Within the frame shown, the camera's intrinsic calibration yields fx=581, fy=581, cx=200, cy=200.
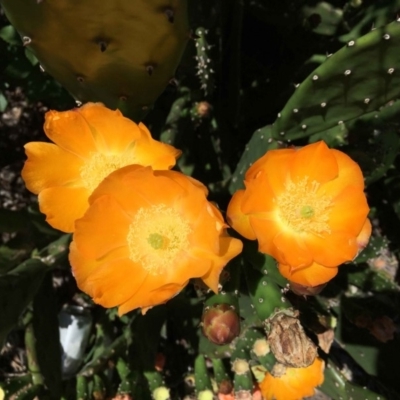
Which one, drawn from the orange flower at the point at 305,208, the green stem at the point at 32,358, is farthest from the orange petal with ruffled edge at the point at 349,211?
the green stem at the point at 32,358

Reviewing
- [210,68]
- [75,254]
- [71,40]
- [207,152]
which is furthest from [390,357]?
[71,40]

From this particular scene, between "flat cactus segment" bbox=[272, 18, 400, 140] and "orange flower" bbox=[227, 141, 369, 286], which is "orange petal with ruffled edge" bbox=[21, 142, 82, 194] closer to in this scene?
"orange flower" bbox=[227, 141, 369, 286]

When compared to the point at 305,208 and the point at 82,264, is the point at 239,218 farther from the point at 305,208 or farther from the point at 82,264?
the point at 82,264

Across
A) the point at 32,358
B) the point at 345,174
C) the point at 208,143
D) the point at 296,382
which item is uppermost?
the point at 345,174

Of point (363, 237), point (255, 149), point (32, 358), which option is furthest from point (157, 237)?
point (32, 358)

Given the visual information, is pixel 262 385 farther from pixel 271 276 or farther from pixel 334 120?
pixel 334 120

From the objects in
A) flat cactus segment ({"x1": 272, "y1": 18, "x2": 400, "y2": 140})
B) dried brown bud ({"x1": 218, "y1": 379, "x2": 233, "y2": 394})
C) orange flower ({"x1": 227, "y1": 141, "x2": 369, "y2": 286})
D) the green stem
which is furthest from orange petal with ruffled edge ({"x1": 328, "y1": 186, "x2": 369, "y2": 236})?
the green stem

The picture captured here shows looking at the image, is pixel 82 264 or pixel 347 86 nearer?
pixel 82 264
